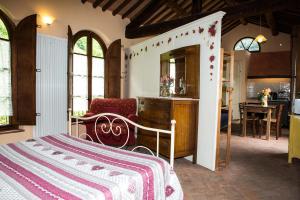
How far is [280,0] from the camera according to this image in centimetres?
362

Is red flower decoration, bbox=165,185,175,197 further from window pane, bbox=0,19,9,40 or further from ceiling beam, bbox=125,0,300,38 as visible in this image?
window pane, bbox=0,19,9,40

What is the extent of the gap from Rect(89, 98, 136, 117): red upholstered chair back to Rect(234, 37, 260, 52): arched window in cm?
651

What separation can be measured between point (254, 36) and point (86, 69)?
7.07 metres

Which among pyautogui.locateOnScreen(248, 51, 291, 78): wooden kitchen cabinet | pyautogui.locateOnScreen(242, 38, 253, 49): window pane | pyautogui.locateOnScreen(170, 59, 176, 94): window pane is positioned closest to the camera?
pyautogui.locateOnScreen(170, 59, 176, 94): window pane

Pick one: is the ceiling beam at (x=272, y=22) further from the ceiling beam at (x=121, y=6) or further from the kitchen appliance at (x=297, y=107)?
the ceiling beam at (x=121, y=6)

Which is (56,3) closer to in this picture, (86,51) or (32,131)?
(86,51)

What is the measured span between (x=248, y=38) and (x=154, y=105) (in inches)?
287

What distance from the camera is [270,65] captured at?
7.76 m

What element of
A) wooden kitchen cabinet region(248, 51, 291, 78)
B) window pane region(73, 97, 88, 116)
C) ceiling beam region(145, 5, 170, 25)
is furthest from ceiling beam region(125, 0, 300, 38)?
wooden kitchen cabinet region(248, 51, 291, 78)

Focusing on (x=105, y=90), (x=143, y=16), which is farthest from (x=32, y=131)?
(x=143, y=16)

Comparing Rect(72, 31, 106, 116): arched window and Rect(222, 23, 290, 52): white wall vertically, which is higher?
Rect(222, 23, 290, 52): white wall

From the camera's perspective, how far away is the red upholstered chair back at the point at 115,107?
15.1ft

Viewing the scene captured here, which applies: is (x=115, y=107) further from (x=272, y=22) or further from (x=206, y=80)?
(x=272, y=22)

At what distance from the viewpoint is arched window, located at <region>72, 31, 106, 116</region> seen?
4.93 m
